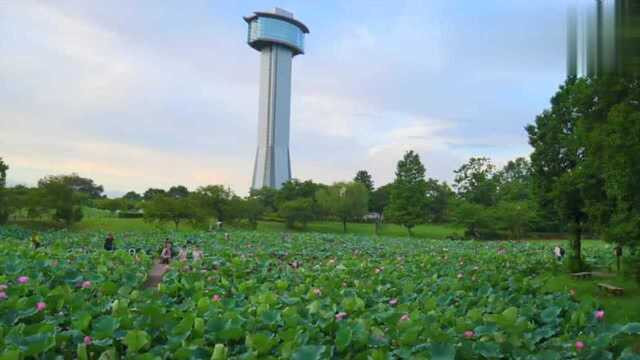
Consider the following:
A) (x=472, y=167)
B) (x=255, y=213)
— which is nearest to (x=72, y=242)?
(x=255, y=213)

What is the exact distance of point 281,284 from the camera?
1000cm

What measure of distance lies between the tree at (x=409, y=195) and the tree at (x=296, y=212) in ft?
25.6

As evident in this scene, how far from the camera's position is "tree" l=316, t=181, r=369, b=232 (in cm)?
5081

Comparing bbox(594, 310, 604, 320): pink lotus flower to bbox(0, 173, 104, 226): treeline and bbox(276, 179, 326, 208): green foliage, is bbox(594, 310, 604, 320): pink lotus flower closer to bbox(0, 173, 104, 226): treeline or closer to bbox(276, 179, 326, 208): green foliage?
bbox(0, 173, 104, 226): treeline

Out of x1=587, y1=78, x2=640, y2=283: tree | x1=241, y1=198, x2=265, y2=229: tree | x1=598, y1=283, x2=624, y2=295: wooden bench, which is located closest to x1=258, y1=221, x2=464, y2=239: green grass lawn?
x1=241, y1=198, x2=265, y2=229: tree

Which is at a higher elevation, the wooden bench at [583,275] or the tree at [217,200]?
the tree at [217,200]

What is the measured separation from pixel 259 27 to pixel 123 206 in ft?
179

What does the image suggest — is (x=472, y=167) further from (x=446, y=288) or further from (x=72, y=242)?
(x=446, y=288)

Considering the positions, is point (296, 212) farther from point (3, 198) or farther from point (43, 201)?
point (3, 198)

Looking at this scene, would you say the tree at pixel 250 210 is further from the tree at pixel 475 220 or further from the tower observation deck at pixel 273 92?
the tower observation deck at pixel 273 92

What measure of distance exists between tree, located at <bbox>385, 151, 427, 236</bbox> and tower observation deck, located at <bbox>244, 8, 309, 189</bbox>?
1897 inches

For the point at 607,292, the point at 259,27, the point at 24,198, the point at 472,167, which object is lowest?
Answer: the point at 607,292

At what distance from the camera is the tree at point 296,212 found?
1907 inches

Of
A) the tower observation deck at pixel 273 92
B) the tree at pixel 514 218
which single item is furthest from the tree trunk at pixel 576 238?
the tower observation deck at pixel 273 92
